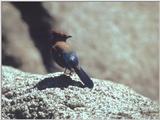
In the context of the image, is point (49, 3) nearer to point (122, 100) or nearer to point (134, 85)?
point (134, 85)

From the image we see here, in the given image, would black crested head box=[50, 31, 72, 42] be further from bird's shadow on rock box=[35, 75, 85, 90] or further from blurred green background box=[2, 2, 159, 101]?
blurred green background box=[2, 2, 159, 101]

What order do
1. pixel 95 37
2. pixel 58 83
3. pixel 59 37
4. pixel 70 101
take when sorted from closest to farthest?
pixel 70 101 → pixel 58 83 → pixel 59 37 → pixel 95 37

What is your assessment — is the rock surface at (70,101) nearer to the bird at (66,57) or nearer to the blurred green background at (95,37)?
the bird at (66,57)

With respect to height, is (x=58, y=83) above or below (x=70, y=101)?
above

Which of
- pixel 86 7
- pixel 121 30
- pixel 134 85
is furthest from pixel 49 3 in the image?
pixel 134 85

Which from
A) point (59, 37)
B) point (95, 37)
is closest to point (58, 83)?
point (59, 37)

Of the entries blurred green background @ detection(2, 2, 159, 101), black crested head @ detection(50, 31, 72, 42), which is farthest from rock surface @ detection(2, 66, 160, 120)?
blurred green background @ detection(2, 2, 159, 101)

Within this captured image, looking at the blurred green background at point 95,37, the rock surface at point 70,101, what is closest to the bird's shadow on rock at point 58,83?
the rock surface at point 70,101

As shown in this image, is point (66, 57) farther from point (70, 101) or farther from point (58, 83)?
point (70, 101)
